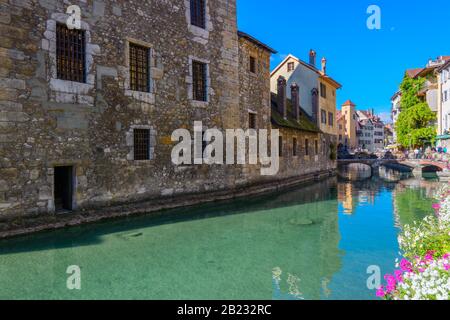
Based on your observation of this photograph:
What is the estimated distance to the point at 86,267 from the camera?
608cm

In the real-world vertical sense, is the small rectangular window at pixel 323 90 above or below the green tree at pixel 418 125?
above

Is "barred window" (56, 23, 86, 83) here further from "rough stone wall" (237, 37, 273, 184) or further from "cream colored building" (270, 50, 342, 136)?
"cream colored building" (270, 50, 342, 136)

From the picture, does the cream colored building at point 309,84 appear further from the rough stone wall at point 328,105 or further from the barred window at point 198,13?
the barred window at point 198,13

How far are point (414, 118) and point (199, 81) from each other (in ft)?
102

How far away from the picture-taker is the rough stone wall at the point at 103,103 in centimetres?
822

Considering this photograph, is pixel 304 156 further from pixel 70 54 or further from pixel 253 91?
pixel 70 54

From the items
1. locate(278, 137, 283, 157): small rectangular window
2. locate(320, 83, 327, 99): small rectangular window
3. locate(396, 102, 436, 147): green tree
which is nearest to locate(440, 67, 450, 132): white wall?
locate(396, 102, 436, 147): green tree

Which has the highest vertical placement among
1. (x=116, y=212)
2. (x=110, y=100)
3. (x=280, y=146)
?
(x=110, y=100)

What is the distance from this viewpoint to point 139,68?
37.3 ft

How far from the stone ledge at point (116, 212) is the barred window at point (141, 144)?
1679mm

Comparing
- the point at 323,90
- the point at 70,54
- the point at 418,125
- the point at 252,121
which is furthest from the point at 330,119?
the point at 70,54

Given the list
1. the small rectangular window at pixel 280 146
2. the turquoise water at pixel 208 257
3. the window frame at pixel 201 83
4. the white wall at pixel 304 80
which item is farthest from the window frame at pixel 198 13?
the white wall at pixel 304 80
